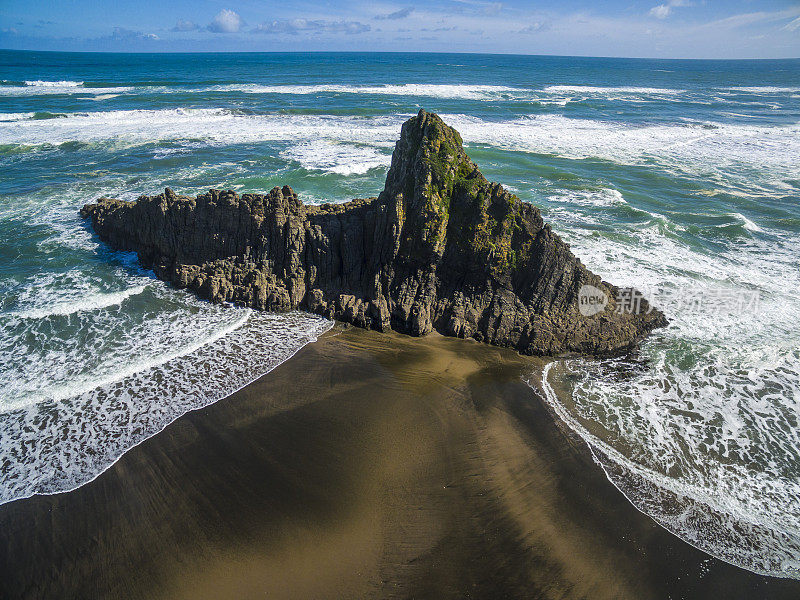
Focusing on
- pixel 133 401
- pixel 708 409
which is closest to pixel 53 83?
pixel 133 401

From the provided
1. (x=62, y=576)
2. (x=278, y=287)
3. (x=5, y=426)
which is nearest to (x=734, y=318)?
(x=278, y=287)

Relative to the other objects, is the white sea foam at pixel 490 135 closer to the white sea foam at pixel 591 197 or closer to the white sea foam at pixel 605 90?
the white sea foam at pixel 591 197

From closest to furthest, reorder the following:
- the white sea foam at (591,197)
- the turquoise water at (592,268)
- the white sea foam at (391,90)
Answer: the turquoise water at (592,268), the white sea foam at (591,197), the white sea foam at (391,90)

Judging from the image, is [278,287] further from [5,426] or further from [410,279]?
[5,426]

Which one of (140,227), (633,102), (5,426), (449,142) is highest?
(633,102)

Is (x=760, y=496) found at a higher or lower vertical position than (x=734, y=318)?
lower

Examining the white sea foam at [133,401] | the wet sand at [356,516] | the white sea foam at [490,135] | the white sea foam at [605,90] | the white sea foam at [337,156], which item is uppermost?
the white sea foam at [605,90]

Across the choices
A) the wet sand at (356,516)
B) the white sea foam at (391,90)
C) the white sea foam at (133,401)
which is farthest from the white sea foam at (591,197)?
the white sea foam at (391,90)
